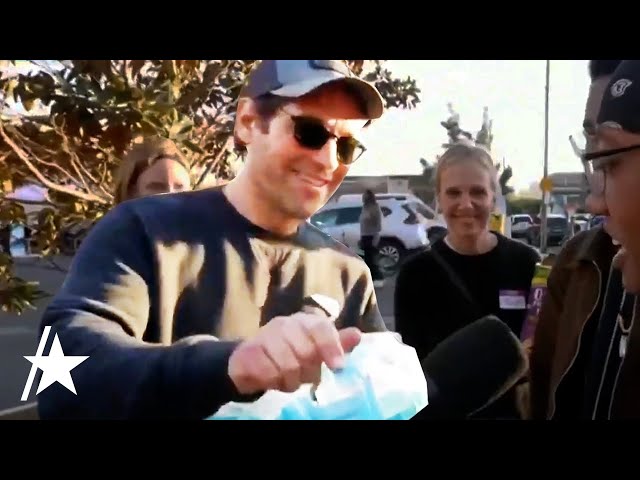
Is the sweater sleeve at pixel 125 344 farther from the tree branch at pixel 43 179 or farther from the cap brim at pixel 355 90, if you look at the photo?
the cap brim at pixel 355 90

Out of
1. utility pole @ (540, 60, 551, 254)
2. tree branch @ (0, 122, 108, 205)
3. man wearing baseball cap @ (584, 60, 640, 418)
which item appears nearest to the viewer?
man wearing baseball cap @ (584, 60, 640, 418)

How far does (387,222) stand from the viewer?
2.81m

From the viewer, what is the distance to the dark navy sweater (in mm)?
2705

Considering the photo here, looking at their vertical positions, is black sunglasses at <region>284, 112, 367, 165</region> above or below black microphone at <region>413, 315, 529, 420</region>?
above

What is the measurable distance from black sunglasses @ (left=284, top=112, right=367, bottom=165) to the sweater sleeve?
2.15 ft

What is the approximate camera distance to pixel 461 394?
2857mm

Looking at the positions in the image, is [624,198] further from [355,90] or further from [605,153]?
[355,90]

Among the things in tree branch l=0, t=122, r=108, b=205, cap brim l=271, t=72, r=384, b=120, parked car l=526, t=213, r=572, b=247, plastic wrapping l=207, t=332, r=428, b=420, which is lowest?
plastic wrapping l=207, t=332, r=428, b=420

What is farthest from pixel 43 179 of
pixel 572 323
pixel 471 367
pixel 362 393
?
pixel 572 323

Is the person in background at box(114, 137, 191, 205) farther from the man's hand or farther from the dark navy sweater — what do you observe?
the man's hand

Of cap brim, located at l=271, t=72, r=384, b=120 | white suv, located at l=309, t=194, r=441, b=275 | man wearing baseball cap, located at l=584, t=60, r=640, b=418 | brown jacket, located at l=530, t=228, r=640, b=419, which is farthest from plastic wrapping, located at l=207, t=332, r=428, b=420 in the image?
cap brim, located at l=271, t=72, r=384, b=120
